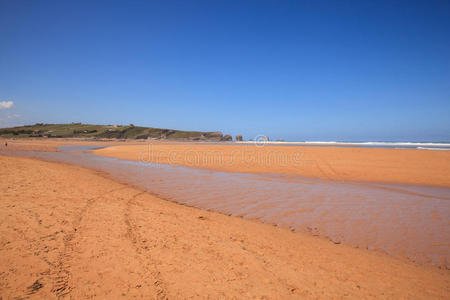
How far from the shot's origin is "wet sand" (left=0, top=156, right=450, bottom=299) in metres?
2.38

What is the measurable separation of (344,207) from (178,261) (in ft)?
17.1

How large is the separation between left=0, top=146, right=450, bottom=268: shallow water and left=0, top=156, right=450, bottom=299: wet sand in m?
0.60

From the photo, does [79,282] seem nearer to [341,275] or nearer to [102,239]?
[102,239]

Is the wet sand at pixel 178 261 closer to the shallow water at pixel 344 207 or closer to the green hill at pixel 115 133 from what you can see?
the shallow water at pixel 344 207

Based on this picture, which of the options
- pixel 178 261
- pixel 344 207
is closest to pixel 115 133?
pixel 344 207

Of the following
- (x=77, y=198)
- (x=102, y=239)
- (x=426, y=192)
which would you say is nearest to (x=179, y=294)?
(x=102, y=239)

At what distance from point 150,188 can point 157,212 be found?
311cm

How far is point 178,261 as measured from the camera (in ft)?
9.68

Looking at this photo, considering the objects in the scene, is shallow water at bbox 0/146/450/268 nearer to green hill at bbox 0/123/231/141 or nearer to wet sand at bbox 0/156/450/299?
wet sand at bbox 0/156/450/299

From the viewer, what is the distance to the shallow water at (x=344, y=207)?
419 cm

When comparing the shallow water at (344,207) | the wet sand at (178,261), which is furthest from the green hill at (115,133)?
the wet sand at (178,261)

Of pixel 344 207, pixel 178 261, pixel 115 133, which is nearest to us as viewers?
pixel 178 261

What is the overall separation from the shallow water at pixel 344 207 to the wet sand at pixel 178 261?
0.60 m

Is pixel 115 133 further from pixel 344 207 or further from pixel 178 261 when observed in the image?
pixel 178 261
